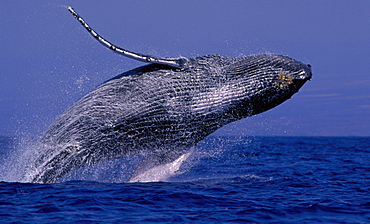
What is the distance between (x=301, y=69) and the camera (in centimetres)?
990

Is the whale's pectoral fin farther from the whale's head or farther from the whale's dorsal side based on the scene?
the whale's dorsal side

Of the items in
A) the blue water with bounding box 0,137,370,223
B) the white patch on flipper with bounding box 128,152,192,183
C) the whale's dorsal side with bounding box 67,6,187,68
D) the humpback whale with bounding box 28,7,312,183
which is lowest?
the blue water with bounding box 0,137,370,223

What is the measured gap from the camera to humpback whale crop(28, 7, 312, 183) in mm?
9727

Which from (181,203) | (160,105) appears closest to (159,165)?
(160,105)

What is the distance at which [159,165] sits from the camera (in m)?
11.0

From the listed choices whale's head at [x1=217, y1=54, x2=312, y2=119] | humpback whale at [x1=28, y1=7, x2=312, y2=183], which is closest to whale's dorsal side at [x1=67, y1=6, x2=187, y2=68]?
humpback whale at [x1=28, y1=7, x2=312, y2=183]

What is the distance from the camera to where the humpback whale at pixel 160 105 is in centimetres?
973

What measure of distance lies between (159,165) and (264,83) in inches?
119

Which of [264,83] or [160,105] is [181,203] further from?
[264,83]

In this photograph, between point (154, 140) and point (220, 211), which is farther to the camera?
point (154, 140)

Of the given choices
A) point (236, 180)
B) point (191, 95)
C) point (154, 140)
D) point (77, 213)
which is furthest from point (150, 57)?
point (236, 180)

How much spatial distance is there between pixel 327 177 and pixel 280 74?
547cm

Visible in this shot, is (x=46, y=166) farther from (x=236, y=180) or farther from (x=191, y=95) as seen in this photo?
(x=236, y=180)

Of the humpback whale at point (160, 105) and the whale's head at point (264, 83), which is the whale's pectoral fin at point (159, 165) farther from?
the whale's head at point (264, 83)
